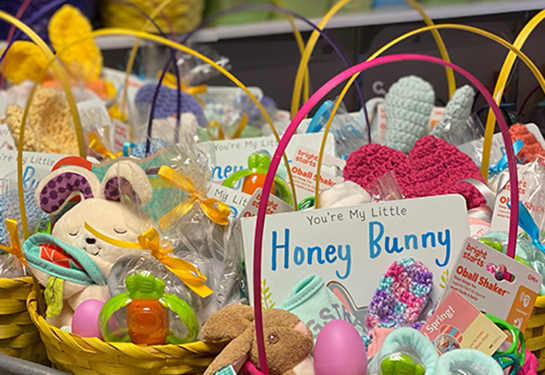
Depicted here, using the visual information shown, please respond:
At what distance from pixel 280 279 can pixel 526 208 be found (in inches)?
21.0

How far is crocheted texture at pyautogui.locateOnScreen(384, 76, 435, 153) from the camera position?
1652mm

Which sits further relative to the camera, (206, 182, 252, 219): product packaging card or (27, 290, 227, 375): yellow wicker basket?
(206, 182, 252, 219): product packaging card

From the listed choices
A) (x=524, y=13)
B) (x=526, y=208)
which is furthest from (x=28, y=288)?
(x=524, y=13)

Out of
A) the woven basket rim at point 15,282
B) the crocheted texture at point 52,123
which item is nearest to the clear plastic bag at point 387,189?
the woven basket rim at point 15,282

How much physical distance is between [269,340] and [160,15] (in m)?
2.22

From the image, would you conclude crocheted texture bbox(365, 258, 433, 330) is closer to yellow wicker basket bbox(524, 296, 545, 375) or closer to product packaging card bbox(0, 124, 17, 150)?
yellow wicker basket bbox(524, 296, 545, 375)

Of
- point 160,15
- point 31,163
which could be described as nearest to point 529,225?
point 31,163

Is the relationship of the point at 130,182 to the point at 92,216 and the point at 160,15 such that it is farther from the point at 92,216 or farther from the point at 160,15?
the point at 160,15

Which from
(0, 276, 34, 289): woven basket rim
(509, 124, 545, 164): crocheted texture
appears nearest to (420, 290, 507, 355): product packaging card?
(509, 124, 545, 164): crocheted texture

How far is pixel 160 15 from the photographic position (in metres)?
2.70

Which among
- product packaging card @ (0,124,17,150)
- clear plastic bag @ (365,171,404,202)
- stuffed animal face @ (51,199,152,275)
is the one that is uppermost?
product packaging card @ (0,124,17,150)

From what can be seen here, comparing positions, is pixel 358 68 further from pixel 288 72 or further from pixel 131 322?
pixel 288 72

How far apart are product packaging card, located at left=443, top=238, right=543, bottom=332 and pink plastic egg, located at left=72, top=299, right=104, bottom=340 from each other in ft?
2.00

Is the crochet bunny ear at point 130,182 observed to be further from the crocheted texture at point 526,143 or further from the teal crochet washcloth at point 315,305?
the crocheted texture at point 526,143
